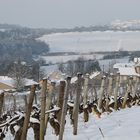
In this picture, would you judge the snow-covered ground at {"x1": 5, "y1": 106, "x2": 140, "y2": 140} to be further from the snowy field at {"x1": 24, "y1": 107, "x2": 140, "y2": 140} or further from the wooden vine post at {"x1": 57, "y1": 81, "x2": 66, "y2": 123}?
the wooden vine post at {"x1": 57, "y1": 81, "x2": 66, "y2": 123}

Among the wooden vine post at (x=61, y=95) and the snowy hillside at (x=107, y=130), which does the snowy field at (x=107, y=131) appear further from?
the wooden vine post at (x=61, y=95)

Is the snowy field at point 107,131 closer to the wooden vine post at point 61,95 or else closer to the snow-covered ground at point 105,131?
the snow-covered ground at point 105,131

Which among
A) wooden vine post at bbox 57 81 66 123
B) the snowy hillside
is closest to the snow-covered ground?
the snowy hillside

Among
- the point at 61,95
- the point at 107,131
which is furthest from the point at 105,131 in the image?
the point at 61,95

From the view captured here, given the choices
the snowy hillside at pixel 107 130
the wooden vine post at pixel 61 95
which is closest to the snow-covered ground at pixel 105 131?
the snowy hillside at pixel 107 130

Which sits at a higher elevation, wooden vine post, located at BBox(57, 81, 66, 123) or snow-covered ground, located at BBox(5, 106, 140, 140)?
wooden vine post, located at BBox(57, 81, 66, 123)

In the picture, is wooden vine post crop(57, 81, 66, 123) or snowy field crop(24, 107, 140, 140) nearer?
snowy field crop(24, 107, 140, 140)

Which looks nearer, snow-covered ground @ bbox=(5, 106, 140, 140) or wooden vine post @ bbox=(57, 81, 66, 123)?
snow-covered ground @ bbox=(5, 106, 140, 140)

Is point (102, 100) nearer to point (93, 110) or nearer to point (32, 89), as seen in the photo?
point (93, 110)

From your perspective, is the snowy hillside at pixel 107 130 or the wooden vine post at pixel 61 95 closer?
the snowy hillside at pixel 107 130

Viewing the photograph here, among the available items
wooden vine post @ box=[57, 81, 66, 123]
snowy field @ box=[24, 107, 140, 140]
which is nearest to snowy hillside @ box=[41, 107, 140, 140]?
snowy field @ box=[24, 107, 140, 140]

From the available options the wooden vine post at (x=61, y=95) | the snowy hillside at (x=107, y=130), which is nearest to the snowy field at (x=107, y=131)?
the snowy hillside at (x=107, y=130)

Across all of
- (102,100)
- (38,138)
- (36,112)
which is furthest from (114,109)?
(38,138)

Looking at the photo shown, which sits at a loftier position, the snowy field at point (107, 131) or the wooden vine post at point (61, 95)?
the wooden vine post at point (61, 95)
